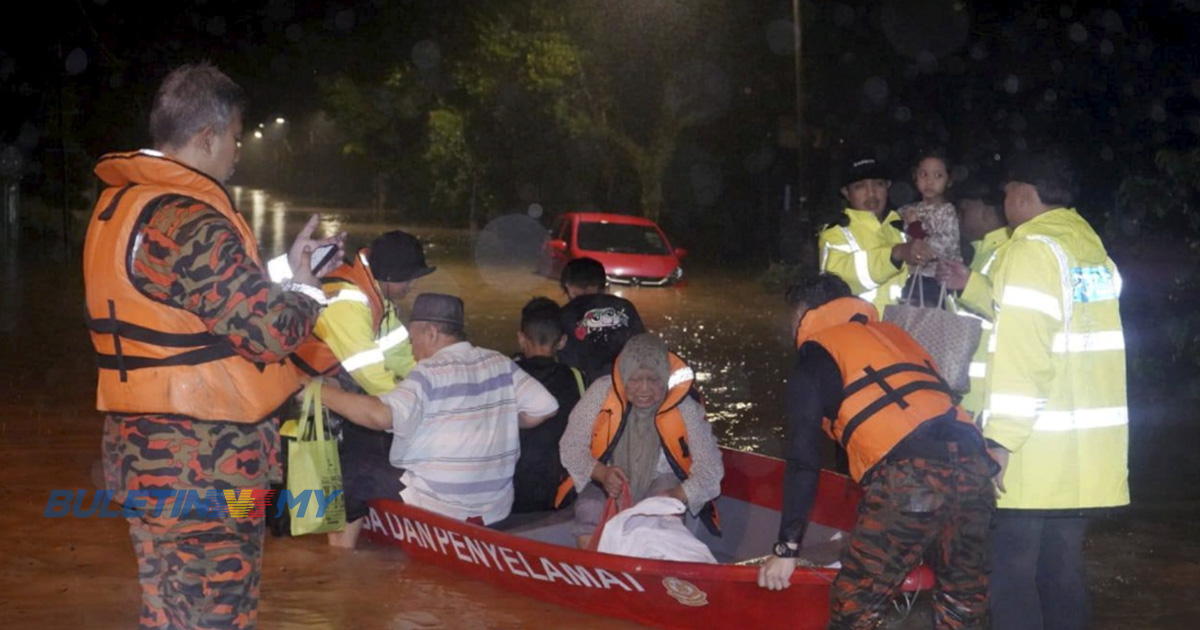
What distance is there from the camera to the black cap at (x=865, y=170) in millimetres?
7027

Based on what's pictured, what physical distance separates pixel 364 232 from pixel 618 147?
1010 cm

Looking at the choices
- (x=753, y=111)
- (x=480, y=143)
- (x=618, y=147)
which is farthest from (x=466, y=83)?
(x=753, y=111)

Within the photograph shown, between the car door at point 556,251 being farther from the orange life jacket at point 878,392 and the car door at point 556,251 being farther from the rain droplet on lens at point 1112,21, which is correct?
the orange life jacket at point 878,392

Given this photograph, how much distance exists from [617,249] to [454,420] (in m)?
18.1

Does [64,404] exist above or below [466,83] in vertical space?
below

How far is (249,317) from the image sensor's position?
3.61 m

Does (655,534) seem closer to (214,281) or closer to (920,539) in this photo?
(920,539)

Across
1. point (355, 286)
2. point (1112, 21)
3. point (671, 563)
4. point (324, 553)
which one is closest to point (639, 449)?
point (671, 563)

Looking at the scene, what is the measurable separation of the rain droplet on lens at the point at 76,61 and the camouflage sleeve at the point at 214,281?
2935 centimetres

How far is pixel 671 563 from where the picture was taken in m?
6.06

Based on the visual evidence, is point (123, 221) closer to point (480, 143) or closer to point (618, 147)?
point (618, 147)

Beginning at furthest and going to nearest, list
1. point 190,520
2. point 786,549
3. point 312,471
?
point 312,471, point 786,549, point 190,520

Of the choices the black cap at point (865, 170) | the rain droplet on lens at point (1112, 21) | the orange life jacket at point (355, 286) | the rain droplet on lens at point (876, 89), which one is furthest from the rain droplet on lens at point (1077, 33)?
the rain droplet on lens at point (876, 89)

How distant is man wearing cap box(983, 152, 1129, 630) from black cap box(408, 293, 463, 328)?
116 inches
